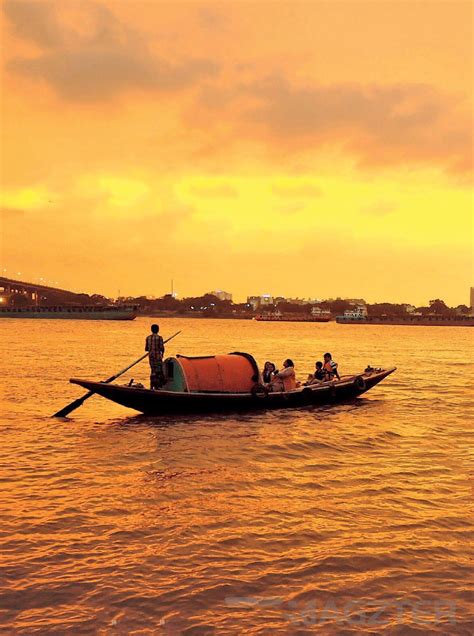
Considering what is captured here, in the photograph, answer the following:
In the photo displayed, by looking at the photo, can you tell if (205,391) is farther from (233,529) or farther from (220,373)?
(233,529)

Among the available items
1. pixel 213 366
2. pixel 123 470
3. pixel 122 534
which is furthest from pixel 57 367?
pixel 122 534

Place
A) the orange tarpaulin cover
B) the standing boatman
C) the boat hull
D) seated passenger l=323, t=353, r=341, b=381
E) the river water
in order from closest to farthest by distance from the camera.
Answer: the river water → the boat hull → the standing boatman → the orange tarpaulin cover → seated passenger l=323, t=353, r=341, b=381

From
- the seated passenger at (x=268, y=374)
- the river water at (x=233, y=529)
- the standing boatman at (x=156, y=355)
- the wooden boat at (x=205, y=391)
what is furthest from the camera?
the seated passenger at (x=268, y=374)

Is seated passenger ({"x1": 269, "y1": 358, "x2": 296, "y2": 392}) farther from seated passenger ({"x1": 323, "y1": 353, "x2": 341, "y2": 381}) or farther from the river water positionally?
the river water

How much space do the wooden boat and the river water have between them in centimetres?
94

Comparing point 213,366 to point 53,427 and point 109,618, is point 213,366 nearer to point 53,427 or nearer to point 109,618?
point 53,427

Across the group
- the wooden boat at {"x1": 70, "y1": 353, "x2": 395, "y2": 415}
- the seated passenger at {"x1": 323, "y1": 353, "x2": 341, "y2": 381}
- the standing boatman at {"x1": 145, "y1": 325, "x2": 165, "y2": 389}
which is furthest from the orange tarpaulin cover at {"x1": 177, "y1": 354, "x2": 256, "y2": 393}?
the seated passenger at {"x1": 323, "y1": 353, "x2": 341, "y2": 381}

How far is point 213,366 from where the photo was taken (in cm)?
1972

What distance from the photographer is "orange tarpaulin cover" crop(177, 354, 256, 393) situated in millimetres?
19281

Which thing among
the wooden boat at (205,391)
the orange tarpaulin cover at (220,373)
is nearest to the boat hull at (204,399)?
the wooden boat at (205,391)

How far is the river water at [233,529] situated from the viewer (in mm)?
6602

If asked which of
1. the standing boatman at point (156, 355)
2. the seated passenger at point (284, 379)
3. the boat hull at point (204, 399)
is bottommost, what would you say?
the boat hull at point (204, 399)

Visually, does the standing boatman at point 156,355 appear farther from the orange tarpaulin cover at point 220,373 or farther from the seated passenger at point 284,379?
the seated passenger at point 284,379

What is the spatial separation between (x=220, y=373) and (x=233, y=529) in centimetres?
1071
